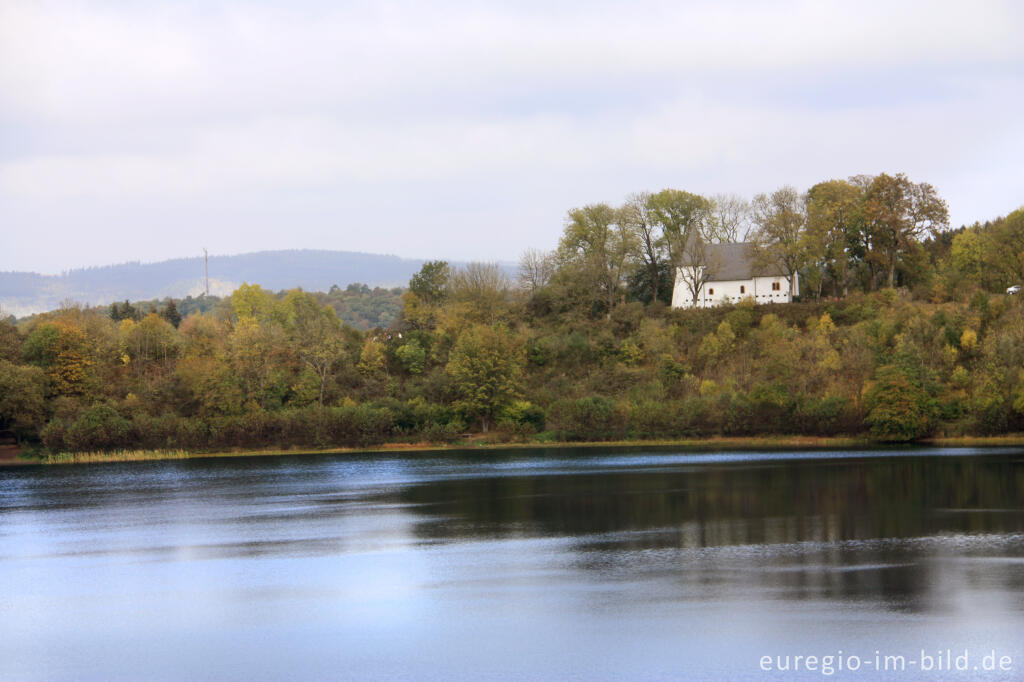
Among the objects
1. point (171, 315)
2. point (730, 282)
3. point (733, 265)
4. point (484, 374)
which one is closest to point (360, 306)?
point (171, 315)

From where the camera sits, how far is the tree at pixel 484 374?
231 ft

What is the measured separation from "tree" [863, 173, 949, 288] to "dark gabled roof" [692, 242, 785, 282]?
8.61 metres

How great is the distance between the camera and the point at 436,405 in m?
72.5

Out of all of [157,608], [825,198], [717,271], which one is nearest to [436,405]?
[717,271]

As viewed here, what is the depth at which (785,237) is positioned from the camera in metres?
76.9

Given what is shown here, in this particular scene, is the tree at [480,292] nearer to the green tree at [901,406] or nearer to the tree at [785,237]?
the tree at [785,237]

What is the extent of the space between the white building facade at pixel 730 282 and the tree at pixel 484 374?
1866 cm

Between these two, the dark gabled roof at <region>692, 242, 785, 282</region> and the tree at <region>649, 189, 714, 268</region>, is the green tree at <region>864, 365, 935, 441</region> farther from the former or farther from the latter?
the tree at <region>649, 189, 714, 268</region>

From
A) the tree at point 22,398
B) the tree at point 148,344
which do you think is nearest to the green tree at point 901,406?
the tree at point 148,344

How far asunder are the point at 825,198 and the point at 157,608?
221ft

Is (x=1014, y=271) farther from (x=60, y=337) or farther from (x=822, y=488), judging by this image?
(x=60, y=337)

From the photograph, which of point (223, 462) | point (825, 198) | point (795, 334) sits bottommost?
point (223, 462)

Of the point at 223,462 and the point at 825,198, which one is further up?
the point at 825,198

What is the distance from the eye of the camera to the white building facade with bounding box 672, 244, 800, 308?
7988 centimetres
